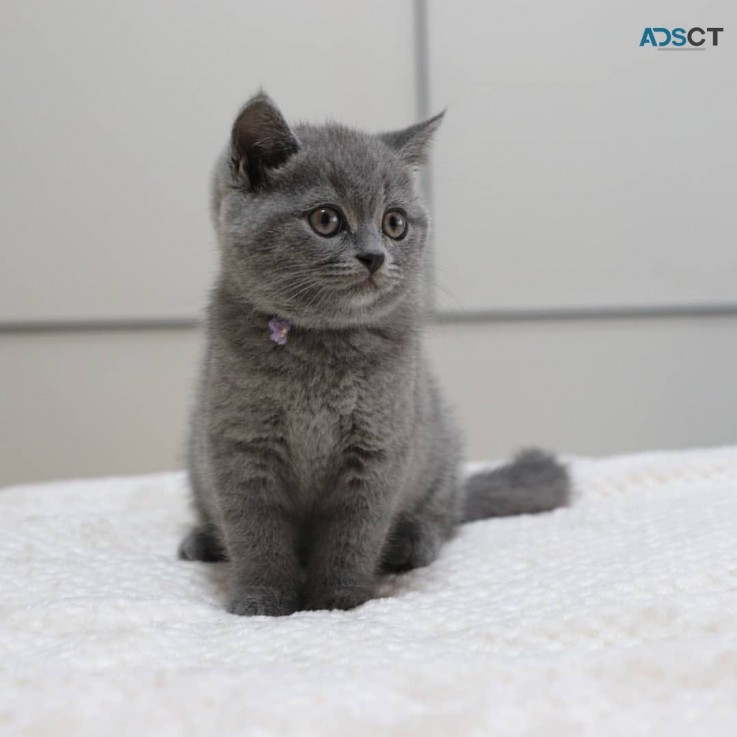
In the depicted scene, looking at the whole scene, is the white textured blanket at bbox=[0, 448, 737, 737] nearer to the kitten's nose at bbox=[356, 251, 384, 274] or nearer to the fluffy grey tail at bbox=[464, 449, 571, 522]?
the fluffy grey tail at bbox=[464, 449, 571, 522]

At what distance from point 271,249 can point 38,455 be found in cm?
153

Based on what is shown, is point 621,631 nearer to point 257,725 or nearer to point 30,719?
point 257,725

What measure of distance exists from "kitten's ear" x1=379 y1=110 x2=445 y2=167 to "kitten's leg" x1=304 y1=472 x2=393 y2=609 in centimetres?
48

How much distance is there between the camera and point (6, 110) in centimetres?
214

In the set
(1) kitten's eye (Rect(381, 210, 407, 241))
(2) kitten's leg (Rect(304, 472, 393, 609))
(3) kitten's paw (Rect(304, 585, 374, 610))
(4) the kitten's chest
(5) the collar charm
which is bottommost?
(3) kitten's paw (Rect(304, 585, 374, 610))

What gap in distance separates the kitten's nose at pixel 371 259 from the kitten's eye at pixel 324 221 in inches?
2.2

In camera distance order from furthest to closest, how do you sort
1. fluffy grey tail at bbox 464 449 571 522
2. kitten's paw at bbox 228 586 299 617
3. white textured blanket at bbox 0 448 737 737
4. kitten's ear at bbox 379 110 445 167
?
fluffy grey tail at bbox 464 449 571 522 < kitten's ear at bbox 379 110 445 167 < kitten's paw at bbox 228 586 299 617 < white textured blanket at bbox 0 448 737 737

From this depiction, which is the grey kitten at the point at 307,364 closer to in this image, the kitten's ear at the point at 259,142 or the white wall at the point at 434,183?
the kitten's ear at the point at 259,142

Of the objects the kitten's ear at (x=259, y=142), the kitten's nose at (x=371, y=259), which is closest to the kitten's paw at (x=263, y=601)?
the kitten's nose at (x=371, y=259)

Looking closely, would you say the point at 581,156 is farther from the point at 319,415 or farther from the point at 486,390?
the point at 319,415

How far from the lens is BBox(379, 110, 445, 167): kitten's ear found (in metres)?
1.17

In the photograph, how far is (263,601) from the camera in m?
1.01

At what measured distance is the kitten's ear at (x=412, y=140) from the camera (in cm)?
117

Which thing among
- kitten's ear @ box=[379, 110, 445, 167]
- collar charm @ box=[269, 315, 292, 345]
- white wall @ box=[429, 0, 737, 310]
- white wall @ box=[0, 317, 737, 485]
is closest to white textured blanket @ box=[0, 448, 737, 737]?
collar charm @ box=[269, 315, 292, 345]
